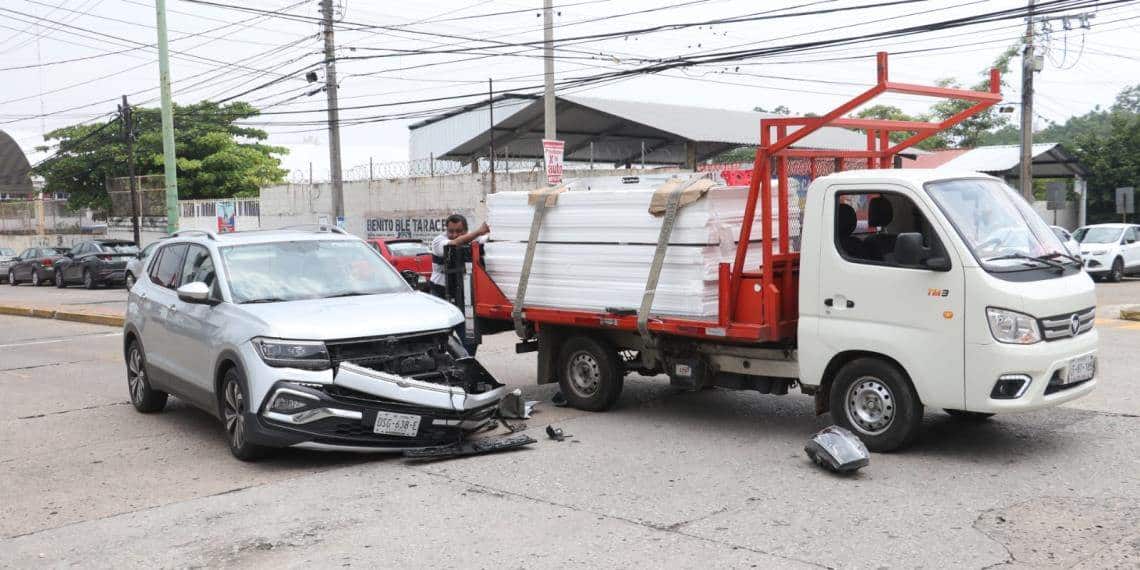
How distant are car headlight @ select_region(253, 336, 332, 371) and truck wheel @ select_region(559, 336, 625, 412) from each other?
104 inches

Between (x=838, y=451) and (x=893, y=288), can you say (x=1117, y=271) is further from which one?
(x=838, y=451)

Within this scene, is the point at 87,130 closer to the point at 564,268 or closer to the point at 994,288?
the point at 564,268

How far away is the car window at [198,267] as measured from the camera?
8.49 meters

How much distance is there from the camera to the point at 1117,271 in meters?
25.7

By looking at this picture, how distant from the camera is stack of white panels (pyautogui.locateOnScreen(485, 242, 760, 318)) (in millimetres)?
8047

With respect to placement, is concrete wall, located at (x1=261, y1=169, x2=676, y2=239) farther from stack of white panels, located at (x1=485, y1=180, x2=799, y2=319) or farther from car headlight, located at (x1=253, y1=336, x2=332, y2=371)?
car headlight, located at (x1=253, y1=336, x2=332, y2=371)

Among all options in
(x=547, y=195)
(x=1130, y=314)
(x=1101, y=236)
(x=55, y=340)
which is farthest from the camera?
(x=1101, y=236)

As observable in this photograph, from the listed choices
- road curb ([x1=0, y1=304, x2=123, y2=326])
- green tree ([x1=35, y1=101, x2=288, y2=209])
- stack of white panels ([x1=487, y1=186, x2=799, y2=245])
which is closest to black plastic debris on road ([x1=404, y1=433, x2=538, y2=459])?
stack of white panels ([x1=487, y1=186, x2=799, y2=245])

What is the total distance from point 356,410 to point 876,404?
3692 mm

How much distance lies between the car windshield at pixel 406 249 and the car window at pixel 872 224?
1686cm

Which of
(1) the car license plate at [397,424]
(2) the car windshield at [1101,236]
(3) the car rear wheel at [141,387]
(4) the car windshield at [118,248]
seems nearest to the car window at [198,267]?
(3) the car rear wheel at [141,387]

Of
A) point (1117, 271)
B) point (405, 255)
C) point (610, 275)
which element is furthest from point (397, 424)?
point (1117, 271)

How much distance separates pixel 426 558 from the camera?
5.32 meters

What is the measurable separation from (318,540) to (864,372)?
395 cm
